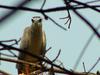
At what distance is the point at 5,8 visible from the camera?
690 millimetres

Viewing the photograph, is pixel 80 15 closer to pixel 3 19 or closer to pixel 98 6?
pixel 98 6

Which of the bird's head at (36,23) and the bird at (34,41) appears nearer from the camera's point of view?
the bird's head at (36,23)

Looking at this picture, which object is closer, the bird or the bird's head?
the bird's head

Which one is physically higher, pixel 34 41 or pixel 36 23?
pixel 36 23

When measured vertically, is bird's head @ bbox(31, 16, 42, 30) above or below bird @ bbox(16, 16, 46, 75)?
above

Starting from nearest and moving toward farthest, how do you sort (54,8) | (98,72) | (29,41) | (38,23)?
(54,8)
(98,72)
(38,23)
(29,41)

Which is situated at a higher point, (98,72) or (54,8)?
(54,8)

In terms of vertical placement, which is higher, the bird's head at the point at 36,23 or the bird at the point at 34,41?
the bird's head at the point at 36,23

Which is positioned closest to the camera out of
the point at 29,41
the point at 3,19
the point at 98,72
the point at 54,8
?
the point at 3,19

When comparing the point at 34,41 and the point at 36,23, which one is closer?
the point at 36,23

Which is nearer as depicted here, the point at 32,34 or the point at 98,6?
the point at 98,6

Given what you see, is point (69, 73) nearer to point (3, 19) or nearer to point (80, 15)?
point (80, 15)

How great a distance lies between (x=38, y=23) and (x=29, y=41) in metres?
0.54

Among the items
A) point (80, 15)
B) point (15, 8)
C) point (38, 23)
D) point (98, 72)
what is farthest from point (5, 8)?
point (38, 23)
